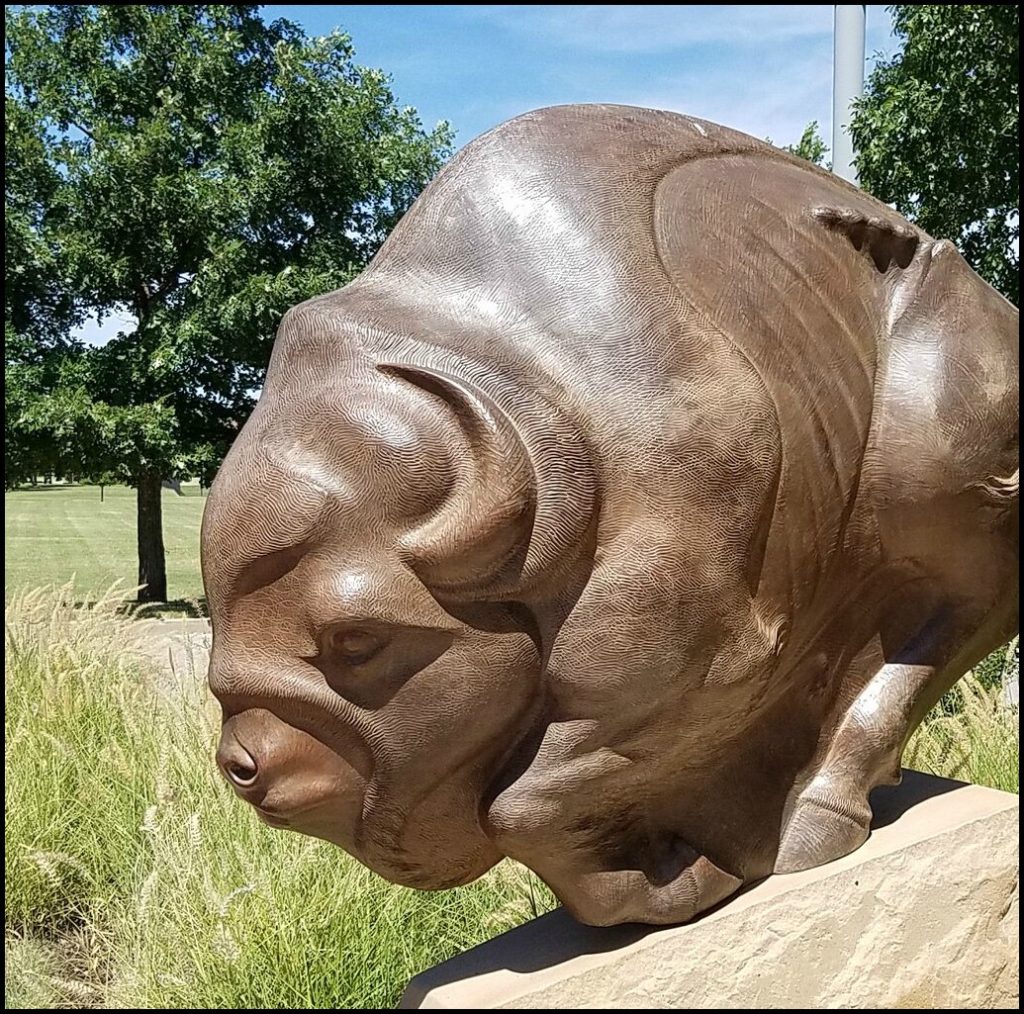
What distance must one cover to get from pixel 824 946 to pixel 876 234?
4.56 feet

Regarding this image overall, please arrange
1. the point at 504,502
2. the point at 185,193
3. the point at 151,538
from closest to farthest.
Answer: the point at 504,502, the point at 185,193, the point at 151,538

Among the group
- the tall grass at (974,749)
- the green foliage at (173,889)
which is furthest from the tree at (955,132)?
the green foliage at (173,889)

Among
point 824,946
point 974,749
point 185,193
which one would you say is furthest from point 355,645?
point 185,193

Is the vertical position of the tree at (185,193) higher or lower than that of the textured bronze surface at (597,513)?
higher

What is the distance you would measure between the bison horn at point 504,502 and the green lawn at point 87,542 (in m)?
5.19

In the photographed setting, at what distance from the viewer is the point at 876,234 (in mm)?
2100

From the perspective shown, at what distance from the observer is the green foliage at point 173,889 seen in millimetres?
3047

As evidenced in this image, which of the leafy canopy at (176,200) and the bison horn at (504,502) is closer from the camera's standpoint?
the bison horn at (504,502)

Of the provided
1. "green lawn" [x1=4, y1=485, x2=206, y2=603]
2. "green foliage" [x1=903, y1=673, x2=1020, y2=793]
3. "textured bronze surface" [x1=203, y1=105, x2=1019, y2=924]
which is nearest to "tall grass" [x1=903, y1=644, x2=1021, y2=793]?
"green foliage" [x1=903, y1=673, x2=1020, y2=793]

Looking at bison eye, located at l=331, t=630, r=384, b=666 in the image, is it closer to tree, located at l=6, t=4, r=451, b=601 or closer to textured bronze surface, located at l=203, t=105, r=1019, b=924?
textured bronze surface, located at l=203, t=105, r=1019, b=924

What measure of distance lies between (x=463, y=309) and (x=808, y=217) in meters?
0.72

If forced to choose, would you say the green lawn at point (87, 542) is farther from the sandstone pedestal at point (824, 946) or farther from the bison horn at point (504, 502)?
the bison horn at point (504, 502)

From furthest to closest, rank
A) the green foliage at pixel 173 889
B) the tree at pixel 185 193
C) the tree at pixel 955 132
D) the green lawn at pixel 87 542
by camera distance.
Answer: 1. the green lawn at pixel 87 542
2. the tree at pixel 185 193
3. the tree at pixel 955 132
4. the green foliage at pixel 173 889

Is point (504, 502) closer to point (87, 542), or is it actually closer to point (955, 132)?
point (955, 132)
